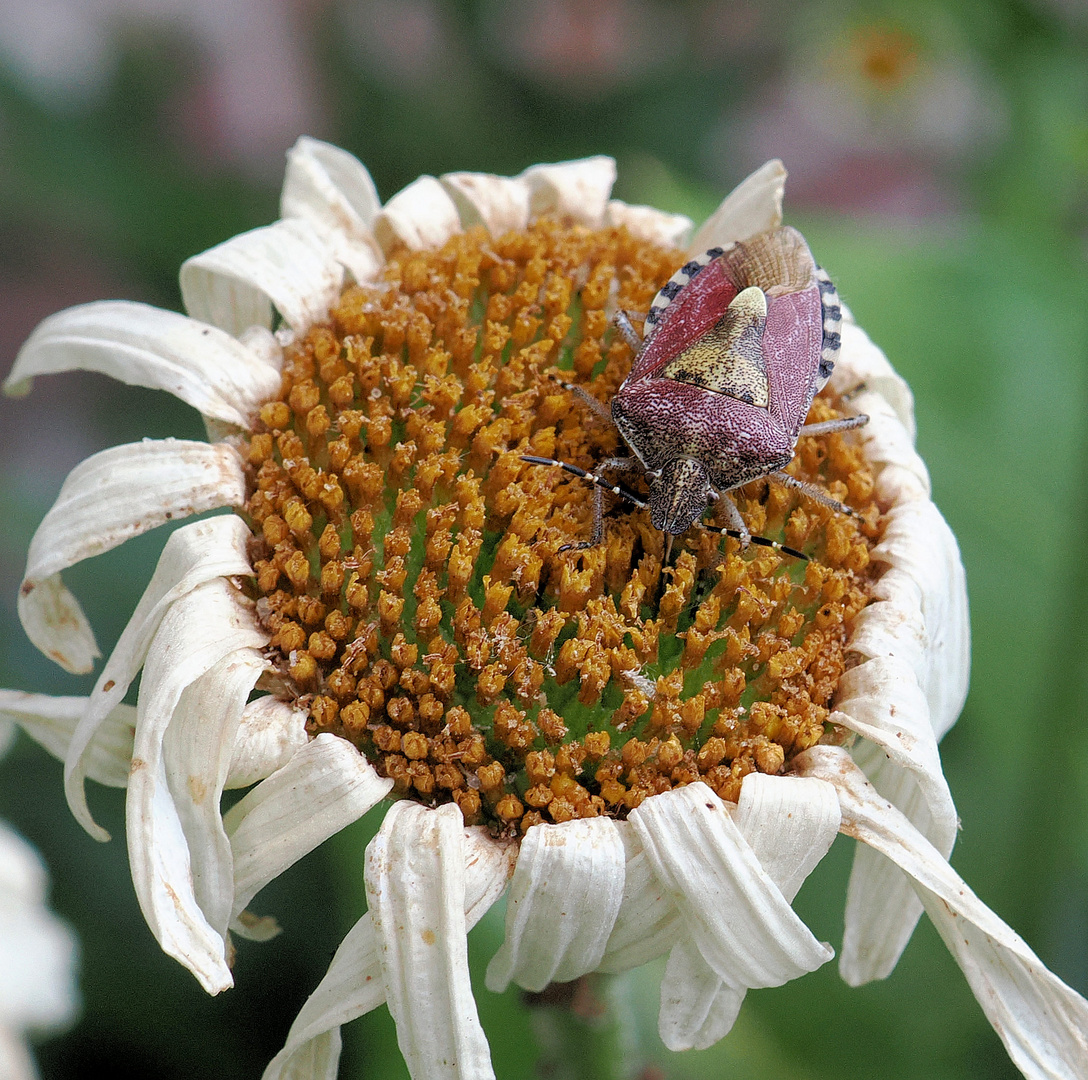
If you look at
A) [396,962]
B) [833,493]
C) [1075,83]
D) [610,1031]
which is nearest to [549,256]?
[833,493]

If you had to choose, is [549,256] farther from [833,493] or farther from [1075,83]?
[1075,83]

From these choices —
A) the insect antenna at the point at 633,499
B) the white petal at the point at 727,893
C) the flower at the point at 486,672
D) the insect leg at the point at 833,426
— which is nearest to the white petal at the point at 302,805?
the flower at the point at 486,672

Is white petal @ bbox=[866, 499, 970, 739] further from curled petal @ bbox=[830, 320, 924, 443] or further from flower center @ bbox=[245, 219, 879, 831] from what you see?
curled petal @ bbox=[830, 320, 924, 443]

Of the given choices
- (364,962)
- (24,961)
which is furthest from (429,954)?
(24,961)

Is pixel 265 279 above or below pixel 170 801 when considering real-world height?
above

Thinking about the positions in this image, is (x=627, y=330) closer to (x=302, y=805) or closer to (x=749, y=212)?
(x=749, y=212)
